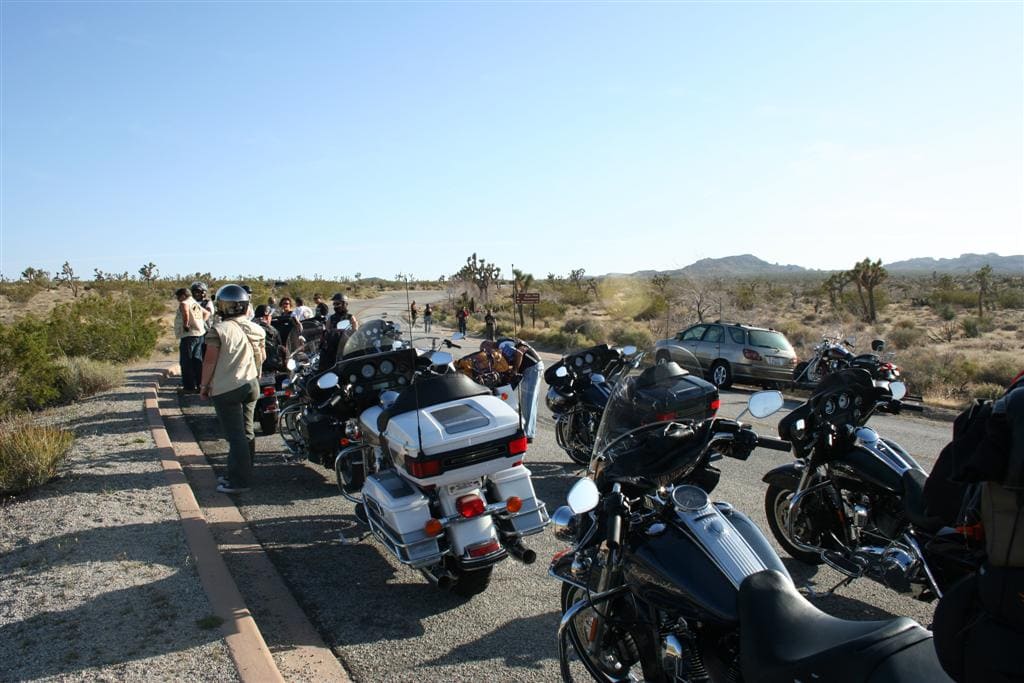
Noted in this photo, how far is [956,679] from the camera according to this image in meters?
1.83

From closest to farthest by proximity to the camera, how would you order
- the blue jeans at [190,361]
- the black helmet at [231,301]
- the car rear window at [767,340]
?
the black helmet at [231,301] < the blue jeans at [190,361] < the car rear window at [767,340]

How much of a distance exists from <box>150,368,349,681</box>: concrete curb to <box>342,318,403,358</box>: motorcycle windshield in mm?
1838

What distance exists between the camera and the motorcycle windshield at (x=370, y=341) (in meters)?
7.09

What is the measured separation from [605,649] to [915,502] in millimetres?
2147

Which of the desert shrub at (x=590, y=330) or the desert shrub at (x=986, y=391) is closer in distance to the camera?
the desert shrub at (x=986, y=391)

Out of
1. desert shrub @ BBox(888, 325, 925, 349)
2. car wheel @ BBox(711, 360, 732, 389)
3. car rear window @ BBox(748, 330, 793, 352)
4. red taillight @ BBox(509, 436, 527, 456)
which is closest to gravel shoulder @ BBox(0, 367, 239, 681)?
red taillight @ BBox(509, 436, 527, 456)

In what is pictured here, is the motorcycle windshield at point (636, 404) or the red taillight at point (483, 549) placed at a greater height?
the motorcycle windshield at point (636, 404)

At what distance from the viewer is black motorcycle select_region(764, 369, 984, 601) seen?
14.4 feet

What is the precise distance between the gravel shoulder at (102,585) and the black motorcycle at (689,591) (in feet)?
5.93

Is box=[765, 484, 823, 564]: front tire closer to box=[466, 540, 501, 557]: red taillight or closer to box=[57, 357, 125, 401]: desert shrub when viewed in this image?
box=[466, 540, 501, 557]: red taillight

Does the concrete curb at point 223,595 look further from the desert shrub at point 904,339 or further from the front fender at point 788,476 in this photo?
the desert shrub at point 904,339

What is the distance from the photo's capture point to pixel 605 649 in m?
3.01

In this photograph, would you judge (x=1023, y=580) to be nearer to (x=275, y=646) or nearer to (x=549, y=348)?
(x=275, y=646)

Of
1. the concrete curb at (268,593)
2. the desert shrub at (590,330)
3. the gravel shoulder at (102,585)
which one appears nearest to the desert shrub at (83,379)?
the gravel shoulder at (102,585)
